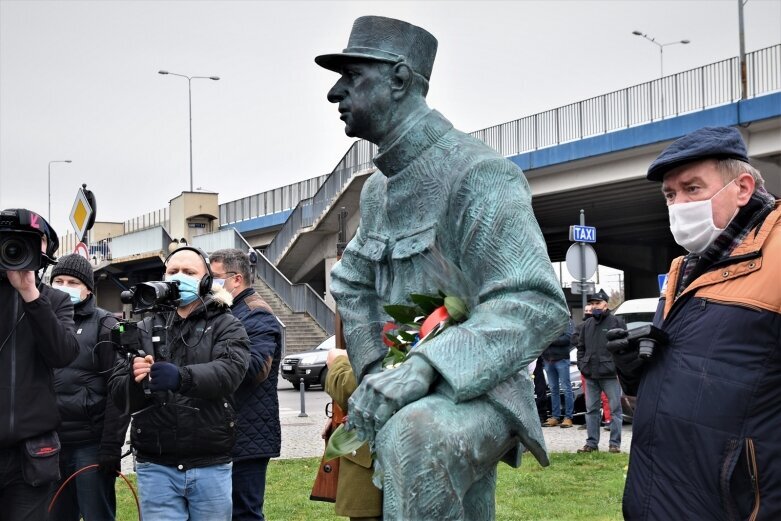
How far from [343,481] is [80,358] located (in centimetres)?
204

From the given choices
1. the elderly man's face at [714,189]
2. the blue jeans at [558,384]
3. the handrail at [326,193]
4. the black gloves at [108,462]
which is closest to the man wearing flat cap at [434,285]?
the elderly man's face at [714,189]

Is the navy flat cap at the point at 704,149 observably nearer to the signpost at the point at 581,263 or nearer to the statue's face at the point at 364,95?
the statue's face at the point at 364,95

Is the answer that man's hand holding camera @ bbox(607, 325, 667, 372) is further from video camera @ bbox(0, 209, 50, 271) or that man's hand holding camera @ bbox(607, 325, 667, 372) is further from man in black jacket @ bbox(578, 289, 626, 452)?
man in black jacket @ bbox(578, 289, 626, 452)

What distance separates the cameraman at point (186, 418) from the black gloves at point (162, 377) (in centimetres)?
9

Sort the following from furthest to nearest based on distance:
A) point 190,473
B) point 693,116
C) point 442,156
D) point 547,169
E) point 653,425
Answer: point 547,169, point 693,116, point 190,473, point 653,425, point 442,156

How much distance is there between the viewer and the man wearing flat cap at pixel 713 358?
294 centimetres

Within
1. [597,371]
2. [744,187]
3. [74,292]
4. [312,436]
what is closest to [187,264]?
[74,292]

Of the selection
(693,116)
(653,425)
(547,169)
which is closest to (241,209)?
(547,169)

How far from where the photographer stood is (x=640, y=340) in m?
3.28

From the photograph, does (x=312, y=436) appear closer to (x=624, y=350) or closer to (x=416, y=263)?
(x=624, y=350)

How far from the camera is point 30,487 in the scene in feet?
15.5

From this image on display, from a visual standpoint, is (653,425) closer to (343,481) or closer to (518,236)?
(518,236)

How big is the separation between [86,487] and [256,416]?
114cm

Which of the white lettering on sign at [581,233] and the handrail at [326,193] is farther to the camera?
the handrail at [326,193]
